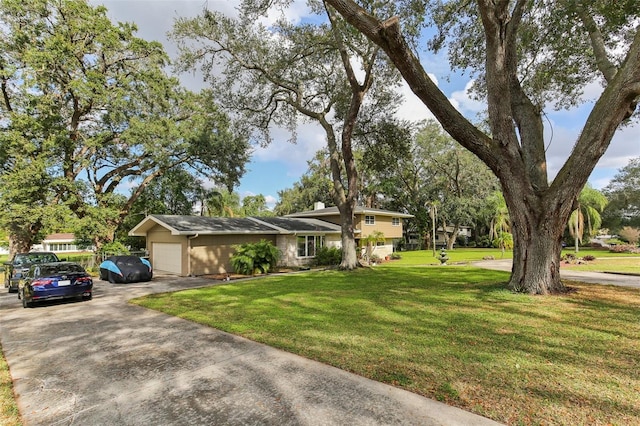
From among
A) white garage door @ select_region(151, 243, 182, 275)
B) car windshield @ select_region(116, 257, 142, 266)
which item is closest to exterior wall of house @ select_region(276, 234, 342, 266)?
white garage door @ select_region(151, 243, 182, 275)

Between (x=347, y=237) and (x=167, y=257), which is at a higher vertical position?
(x=347, y=237)

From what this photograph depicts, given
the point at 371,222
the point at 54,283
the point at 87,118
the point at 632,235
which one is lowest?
the point at 54,283

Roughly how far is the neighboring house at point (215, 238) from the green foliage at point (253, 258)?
1.29 metres

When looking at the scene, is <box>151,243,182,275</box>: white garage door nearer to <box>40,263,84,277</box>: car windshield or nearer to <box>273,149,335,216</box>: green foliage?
<box>40,263,84,277</box>: car windshield

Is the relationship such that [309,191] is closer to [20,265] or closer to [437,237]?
[437,237]

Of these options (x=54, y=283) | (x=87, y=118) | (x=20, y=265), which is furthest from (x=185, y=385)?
(x=87, y=118)

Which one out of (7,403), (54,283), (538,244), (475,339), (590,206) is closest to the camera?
(7,403)

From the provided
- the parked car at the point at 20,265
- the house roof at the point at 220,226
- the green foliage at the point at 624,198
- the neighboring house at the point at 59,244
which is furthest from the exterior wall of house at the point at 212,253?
the neighboring house at the point at 59,244

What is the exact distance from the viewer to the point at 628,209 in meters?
41.9

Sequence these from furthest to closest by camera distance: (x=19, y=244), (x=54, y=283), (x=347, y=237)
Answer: (x=19, y=244) < (x=347, y=237) < (x=54, y=283)

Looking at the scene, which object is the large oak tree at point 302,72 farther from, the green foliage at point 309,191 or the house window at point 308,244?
the green foliage at point 309,191

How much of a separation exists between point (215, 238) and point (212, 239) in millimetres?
204

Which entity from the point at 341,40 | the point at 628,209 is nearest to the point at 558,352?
the point at 341,40

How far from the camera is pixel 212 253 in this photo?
18.5 metres
